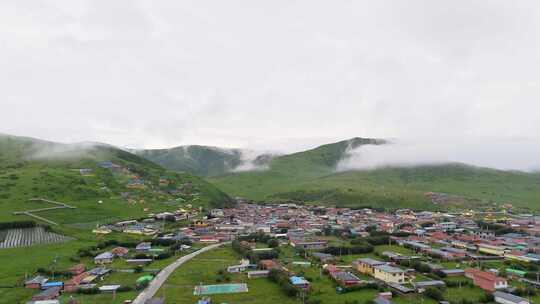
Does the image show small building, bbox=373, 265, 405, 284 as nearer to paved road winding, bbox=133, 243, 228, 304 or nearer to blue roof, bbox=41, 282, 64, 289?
paved road winding, bbox=133, 243, 228, 304

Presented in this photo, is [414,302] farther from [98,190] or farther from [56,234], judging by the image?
[98,190]

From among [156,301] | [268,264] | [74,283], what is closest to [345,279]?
[268,264]

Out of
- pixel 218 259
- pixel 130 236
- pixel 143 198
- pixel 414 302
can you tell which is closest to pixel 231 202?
pixel 143 198

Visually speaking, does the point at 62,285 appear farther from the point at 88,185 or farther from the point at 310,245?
the point at 88,185

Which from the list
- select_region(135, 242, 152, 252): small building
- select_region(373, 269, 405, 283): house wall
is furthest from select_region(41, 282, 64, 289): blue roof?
select_region(373, 269, 405, 283): house wall

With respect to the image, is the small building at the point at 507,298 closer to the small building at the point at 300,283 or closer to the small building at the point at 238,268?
the small building at the point at 300,283

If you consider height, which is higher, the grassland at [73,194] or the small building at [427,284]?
the grassland at [73,194]

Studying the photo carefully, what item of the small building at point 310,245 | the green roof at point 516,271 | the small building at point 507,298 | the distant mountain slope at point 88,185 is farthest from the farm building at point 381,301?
the distant mountain slope at point 88,185
